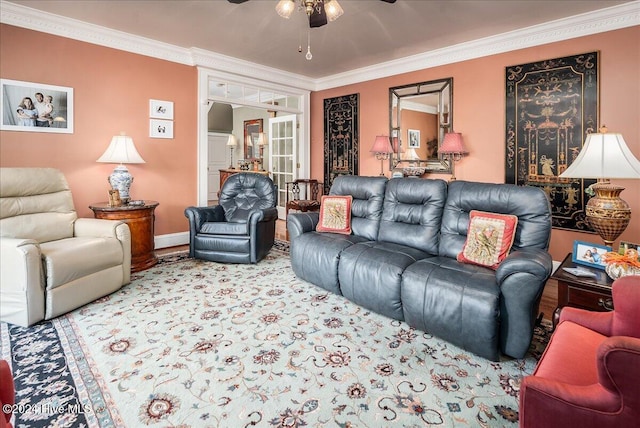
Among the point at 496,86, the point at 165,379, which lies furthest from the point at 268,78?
the point at 165,379

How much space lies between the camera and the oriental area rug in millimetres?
1636

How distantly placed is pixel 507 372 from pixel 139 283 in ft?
10.5

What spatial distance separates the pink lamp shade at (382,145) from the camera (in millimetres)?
5215

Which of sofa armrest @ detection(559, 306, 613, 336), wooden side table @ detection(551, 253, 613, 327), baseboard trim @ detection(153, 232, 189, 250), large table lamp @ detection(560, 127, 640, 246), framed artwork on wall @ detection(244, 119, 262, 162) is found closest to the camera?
sofa armrest @ detection(559, 306, 613, 336)

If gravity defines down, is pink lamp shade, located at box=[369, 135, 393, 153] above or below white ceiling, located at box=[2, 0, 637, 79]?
below

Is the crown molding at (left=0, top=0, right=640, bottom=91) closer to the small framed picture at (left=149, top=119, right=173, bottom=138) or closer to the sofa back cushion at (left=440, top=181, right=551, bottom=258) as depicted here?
the small framed picture at (left=149, top=119, right=173, bottom=138)

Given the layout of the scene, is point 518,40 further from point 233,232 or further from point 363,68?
point 233,232

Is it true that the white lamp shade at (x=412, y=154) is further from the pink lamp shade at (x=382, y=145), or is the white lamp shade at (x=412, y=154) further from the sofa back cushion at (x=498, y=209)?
the sofa back cushion at (x=498, y=209)

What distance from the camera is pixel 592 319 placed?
152cm

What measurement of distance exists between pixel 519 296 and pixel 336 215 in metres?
1.92

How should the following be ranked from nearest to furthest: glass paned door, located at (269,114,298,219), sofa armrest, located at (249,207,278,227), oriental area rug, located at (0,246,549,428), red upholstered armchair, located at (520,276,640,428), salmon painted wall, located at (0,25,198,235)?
red upholstered armchair, located at (520,276,640,428) < oriental area rug, located at (0,246,549,428) < salmon painted wall, located at (0,25,198,235) < sofa armrest, located at (249,207,278,227) < glass paned door, located at (269,114,298,219)

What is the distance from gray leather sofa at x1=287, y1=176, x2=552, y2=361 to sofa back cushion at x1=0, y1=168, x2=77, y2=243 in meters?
2.15

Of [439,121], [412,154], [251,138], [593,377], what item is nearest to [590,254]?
[593,377]

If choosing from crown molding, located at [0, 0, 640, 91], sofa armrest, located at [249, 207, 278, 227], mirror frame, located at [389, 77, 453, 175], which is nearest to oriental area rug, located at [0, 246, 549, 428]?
sofa armrest, located at [249, 207, 278, 227]
